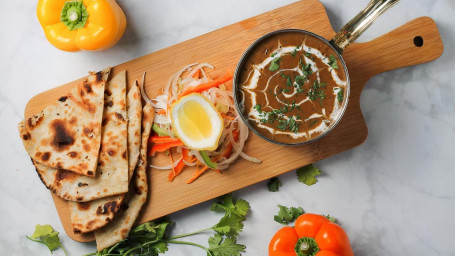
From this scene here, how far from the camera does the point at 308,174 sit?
3.85 m

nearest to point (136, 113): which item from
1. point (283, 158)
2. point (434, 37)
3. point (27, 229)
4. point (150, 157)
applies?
point (150, 157)

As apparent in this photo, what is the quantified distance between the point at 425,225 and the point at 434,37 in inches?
65.9

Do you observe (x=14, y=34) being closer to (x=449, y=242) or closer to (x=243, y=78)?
(x=243, y=78)

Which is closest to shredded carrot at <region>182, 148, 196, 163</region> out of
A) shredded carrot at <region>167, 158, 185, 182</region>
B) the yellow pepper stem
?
shredded carrot at <region>167, 158, 185, 182</region>

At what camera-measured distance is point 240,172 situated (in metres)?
3.74

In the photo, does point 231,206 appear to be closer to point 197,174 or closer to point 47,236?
point 197,174

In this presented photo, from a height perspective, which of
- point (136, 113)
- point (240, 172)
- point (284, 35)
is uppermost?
point (284, 35)

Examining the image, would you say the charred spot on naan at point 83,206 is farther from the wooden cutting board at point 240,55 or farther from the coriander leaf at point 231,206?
the coriander leaf at point 231,206

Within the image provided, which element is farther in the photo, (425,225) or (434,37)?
(425,225)

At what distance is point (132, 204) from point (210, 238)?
0.74 m

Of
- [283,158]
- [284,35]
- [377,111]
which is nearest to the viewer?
[284,35]

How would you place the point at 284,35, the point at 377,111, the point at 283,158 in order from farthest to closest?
the point at 377,111 < the point at 283,158 < the point at 284,35

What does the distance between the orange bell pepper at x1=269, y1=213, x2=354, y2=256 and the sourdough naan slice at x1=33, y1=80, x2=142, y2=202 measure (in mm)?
1353

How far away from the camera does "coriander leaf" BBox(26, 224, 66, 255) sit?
3891 mm
